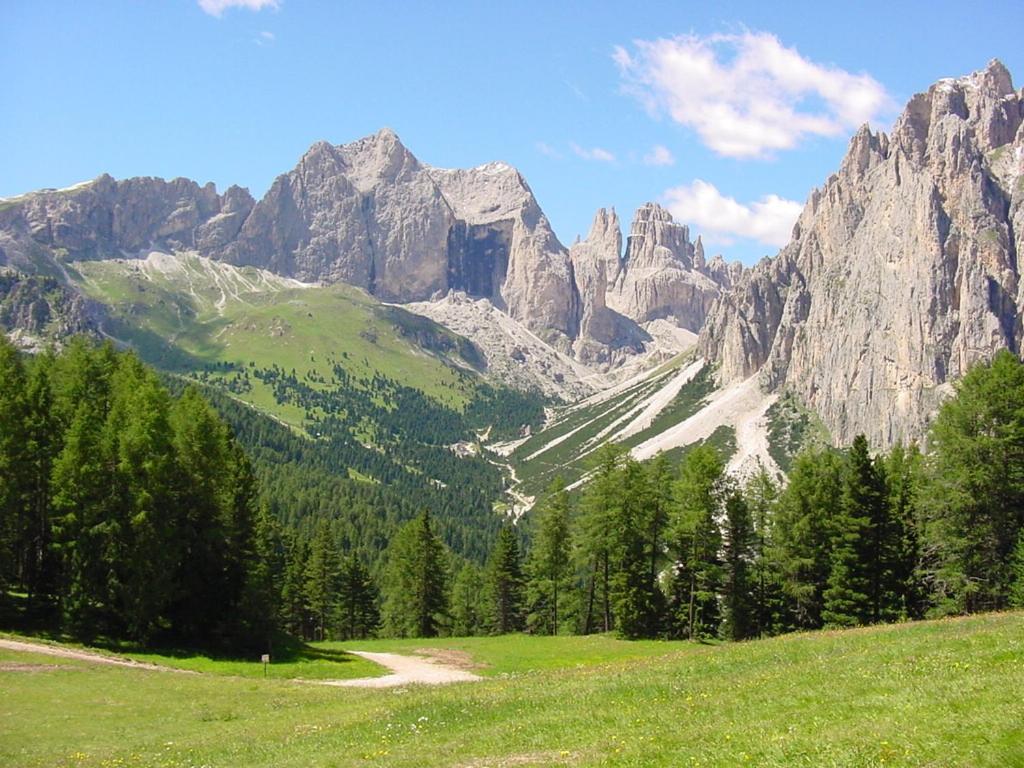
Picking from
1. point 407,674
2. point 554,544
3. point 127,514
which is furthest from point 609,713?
point 554,544

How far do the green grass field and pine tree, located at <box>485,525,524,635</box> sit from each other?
48214 millimetres

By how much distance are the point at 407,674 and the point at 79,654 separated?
16.8m

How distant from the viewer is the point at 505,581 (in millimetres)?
84688

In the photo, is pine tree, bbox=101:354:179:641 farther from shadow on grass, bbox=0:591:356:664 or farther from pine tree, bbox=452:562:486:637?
pine tree, bbox=452:562:486:637

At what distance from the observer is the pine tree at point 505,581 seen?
84625 mm

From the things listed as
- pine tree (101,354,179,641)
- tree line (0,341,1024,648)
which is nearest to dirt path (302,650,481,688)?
tree line (0,341,1024,648)

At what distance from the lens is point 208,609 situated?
4959 cm

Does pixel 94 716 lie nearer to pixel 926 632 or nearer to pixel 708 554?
pixel 926 632

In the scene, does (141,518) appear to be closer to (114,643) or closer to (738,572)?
(114,643)

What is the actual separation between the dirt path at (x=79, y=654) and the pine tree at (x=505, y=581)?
A: 1839 inches

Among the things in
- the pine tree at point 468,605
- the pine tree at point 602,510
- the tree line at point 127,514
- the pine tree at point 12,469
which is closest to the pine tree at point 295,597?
the pine tree at point 468,605

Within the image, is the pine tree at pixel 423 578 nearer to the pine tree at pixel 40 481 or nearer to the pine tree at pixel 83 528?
the pine tree at pixel 40 481

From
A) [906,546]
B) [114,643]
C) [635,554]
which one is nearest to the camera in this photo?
[114,643]

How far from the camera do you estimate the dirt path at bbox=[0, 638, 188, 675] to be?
37.8m
